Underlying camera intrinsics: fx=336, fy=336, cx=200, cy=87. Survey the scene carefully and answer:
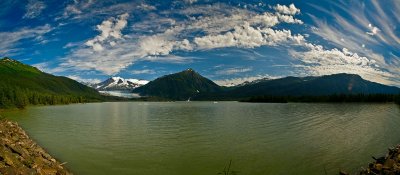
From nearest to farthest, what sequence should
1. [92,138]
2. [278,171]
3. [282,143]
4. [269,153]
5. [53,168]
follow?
[53,168], [278,171], [269,153], [282,143], [92,138]

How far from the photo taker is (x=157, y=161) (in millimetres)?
40062

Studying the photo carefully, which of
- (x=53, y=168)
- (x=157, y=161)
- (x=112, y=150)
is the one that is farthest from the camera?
(x=112, y=150)

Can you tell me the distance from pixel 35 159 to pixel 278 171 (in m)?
23.8

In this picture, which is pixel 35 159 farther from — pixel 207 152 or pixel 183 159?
pixel 207 152

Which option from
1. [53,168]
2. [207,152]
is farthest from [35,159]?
[207,152]

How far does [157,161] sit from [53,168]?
41.9 ft

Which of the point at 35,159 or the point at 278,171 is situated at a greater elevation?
the point at 35,159

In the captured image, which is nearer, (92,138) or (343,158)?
(343,158)

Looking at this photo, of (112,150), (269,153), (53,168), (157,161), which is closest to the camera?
(53,168)

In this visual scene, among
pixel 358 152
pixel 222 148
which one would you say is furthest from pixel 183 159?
pixel 358 152

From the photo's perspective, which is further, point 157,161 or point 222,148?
point 222,148

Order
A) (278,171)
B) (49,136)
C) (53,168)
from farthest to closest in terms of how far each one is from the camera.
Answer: (49,136) → (278,171) → (53,168)

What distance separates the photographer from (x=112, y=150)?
156ft

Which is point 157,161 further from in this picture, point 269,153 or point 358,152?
point 358,152
